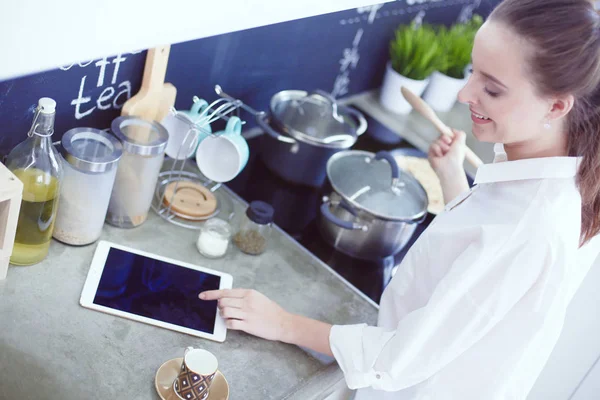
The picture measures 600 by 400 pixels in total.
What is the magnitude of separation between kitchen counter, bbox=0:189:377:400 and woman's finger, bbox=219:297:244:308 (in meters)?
0.05

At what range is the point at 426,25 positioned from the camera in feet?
6.95

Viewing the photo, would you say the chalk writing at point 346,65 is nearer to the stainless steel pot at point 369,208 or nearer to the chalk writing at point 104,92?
the stainless steel pot at point 369,208

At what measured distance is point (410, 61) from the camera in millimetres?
1954

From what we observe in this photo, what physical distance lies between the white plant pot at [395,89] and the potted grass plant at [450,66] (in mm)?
52

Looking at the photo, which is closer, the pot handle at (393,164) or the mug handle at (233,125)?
the mug handle at (233,125)

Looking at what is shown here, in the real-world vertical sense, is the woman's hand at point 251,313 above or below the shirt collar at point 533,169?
below

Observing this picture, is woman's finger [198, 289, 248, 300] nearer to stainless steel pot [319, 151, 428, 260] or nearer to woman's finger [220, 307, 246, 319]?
woman's finger [220, 307, 246, 319]

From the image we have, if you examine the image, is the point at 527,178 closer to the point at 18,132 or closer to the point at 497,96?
the point at 497,96

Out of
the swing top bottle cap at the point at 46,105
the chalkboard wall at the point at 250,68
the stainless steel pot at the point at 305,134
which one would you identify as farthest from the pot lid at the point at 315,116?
the swing top bottle cap at the point at 46,105

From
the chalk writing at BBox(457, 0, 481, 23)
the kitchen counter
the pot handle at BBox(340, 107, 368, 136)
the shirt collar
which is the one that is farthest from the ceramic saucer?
the chalk writing at BBox(457, 0, 481, 23)

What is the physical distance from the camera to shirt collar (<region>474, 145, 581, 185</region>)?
0.92m

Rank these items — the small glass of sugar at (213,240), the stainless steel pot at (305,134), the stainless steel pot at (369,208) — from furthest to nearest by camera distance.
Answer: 1. the stainless steel pot at (305,134)
2. the stainless steel pot at (369,208)
3. the small glass of sugar at (213,240)

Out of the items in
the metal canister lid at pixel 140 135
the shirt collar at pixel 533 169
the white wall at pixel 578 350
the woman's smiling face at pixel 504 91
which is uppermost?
the woman's smiling face at pixel 504 91

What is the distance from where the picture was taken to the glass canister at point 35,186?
3.25 feet
